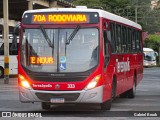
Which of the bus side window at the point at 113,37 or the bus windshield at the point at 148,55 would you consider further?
the bus windshield at the point at 148,55

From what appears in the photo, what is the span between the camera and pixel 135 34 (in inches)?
808

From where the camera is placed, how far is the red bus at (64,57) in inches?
528

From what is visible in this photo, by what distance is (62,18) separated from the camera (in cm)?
1393

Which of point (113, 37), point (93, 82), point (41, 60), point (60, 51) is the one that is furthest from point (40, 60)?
point (113, 37)

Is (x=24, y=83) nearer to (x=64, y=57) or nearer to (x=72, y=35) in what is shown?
(x=64, y=57)

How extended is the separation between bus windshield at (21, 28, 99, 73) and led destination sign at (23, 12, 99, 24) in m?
0.23

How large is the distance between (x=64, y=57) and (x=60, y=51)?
203 millimetres

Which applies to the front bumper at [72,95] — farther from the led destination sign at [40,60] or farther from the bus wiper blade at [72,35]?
the bus wiper blade at [72,35]

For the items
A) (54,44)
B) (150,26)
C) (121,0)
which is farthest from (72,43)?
(150,26)

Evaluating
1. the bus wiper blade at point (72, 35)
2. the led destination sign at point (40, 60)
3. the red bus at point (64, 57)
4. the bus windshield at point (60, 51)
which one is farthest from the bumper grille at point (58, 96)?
the bus wiper blade at point (72, 35)

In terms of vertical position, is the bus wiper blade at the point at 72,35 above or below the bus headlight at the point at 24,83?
above

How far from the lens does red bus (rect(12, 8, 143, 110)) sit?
13422 mm

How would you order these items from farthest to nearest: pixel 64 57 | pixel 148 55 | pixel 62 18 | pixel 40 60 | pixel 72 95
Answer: pixel 148 55 → pixel 62 18 → pixel 40 60 → pixel 64 57 → pixel 72 95

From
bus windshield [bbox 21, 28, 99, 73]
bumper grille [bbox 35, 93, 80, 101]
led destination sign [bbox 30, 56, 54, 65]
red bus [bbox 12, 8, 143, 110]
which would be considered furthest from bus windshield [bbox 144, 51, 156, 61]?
bumper grille [bbox 35, 93, 80, 101]
